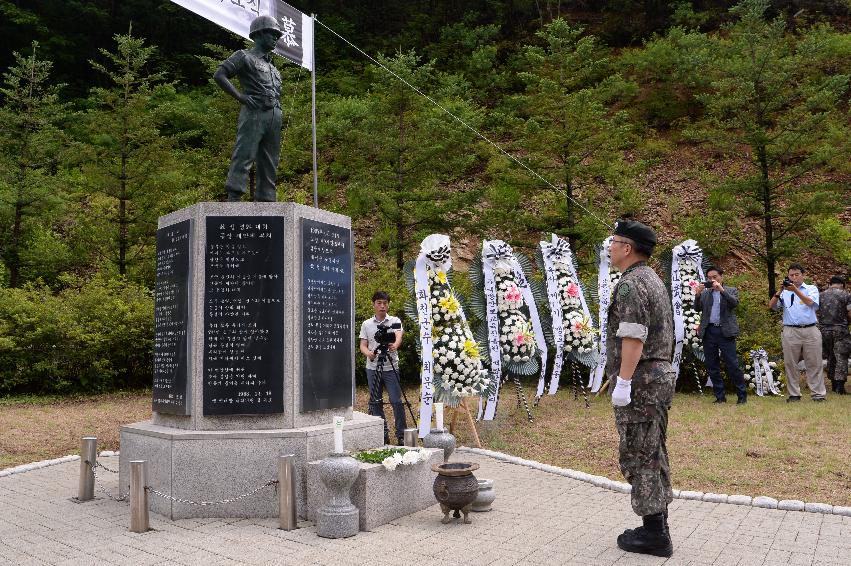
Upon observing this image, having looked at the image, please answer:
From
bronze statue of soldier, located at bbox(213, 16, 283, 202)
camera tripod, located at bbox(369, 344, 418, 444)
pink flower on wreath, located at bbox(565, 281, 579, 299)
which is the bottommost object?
camera tripod, located at bbox(369, 344, 418, 444)

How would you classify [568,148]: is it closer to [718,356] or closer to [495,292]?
[718,356]

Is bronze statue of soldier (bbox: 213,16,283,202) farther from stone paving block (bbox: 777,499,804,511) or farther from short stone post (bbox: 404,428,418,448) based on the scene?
stone paving block (bbox: 777,499,804,511)

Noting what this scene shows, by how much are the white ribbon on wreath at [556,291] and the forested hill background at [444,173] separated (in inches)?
58.1

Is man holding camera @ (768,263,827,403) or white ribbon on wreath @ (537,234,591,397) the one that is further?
white ribbon on wreath @ (537,234,591,397)

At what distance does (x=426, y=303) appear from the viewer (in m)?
8.67

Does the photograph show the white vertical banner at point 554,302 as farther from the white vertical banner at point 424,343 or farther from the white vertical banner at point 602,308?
the white vertical banner at point 424,343

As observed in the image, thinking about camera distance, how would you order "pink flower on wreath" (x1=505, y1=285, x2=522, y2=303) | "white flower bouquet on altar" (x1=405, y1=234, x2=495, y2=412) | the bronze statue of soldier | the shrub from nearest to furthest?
the bronze statue of soldier < "white flower bouquet on altar" (x1=405, y1=234, x2=495, y2=412) < "pink flower on wreath" (x1=505, y1=285, x2=522, y2=303) < the shrub

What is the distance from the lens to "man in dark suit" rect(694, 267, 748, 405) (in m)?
10.7

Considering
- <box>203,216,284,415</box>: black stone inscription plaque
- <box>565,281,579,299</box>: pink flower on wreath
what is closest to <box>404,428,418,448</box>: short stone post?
<box>203,216,284,415</box>: black stone inscription plaque

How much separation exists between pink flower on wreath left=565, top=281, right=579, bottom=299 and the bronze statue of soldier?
21.4 ft

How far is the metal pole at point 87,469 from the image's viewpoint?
6004 mm

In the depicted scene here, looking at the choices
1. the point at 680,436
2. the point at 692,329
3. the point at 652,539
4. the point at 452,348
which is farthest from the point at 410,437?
the point at 692,329

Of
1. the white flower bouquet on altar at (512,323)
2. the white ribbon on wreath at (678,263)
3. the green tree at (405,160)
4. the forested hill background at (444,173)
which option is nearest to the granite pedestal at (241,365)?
the white flower bouquet on altar at (512,323)

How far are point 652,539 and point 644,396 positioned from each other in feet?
3.05
